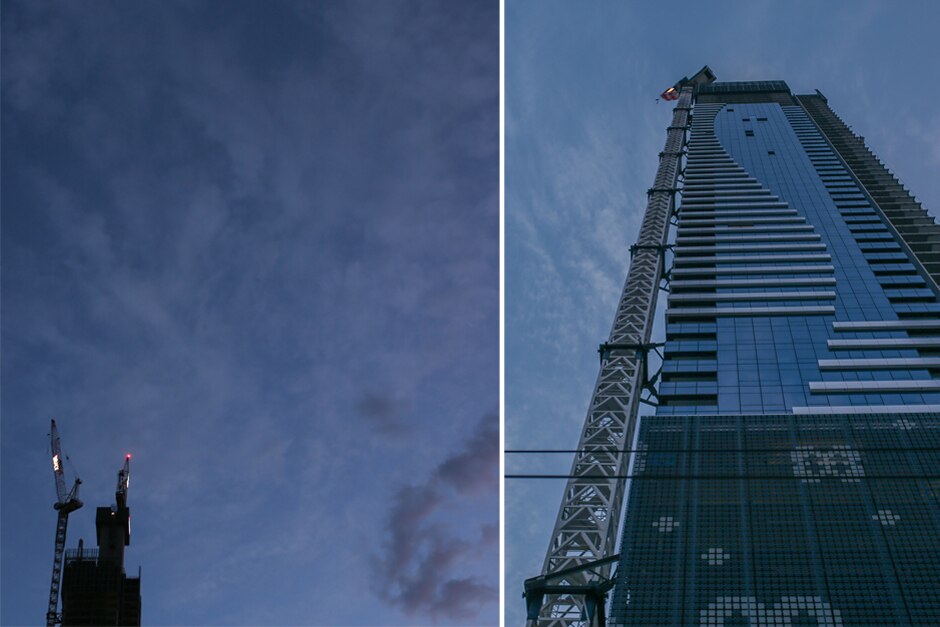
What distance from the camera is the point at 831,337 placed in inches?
4262

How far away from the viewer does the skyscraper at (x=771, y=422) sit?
72812 millimetres

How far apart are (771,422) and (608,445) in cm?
2217

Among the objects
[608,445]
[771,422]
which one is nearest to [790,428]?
[771,422]

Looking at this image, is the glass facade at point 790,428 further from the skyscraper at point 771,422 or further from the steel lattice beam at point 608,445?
the steel lattice beam at point 608,445

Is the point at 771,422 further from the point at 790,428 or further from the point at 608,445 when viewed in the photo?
the point at 608,445

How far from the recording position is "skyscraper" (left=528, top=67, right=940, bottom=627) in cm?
7281

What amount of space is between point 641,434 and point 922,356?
105 ft

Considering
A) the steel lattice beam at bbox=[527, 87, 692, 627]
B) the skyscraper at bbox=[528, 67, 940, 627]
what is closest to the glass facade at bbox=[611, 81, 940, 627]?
the skyscraper at bbox=[528, 67, 940, 627]

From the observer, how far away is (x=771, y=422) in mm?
94312

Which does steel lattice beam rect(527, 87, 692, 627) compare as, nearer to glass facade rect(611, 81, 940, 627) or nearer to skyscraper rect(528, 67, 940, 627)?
skyscraper rect(528, 67, 940, 627)

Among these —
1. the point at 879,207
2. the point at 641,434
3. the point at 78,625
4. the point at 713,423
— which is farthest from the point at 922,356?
the point at 78,625

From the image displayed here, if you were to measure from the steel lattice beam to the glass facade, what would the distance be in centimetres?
562

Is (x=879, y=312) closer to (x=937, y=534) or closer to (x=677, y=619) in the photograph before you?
(x=937, y=534)

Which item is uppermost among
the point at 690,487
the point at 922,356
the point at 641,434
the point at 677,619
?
the point at 922,356
